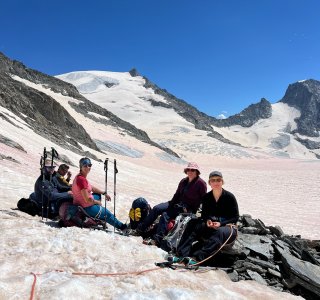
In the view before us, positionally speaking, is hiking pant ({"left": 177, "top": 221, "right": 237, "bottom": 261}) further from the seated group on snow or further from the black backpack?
the black backpack

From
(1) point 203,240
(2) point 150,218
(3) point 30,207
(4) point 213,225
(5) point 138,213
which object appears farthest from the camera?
(3) point 30,207

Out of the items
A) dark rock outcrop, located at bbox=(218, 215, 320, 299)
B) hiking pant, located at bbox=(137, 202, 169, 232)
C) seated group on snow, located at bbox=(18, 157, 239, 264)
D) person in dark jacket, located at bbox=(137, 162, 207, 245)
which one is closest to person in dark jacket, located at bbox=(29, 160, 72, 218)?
seated group on snow, located at bbox=(18, 157, 239, 264)

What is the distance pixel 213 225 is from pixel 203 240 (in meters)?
0.41

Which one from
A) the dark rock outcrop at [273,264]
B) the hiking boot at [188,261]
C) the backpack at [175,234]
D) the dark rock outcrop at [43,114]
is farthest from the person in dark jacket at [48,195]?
the dark rock outcrop at [43,114]

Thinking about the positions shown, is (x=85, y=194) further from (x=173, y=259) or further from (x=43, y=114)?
(x=43, y=114)

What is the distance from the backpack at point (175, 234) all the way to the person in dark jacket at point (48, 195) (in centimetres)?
263

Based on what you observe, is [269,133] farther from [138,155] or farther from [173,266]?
[173,266]

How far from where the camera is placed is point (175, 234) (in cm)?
661

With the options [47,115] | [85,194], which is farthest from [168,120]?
[85,194]

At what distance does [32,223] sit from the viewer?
6965 millimetres

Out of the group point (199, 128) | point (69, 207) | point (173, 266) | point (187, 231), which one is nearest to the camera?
point (173, 266)

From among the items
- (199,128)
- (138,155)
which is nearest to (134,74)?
(199,128)

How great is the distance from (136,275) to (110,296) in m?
0.65

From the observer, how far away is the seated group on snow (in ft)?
21.6
